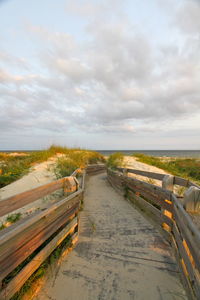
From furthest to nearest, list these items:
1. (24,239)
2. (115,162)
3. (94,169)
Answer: (94,169) < (115,162) < (24,239)

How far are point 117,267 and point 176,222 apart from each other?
1.40m

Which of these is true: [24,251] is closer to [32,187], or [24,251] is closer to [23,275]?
[23,275]

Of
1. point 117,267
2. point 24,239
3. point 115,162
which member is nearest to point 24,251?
point 24,239

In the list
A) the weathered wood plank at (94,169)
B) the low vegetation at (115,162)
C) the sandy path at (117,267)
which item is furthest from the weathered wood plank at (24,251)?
the weathered wood plank at (94,169)

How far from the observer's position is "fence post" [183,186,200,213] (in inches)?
101

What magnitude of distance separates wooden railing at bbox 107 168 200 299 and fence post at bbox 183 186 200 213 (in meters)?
0.13

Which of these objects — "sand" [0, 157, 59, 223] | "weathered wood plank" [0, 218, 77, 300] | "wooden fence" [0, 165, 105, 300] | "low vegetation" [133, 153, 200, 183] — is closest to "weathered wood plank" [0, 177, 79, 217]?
"wooden fence" [0, 165, 105, 300]

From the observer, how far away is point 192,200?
8.46 feet

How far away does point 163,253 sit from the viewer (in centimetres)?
302

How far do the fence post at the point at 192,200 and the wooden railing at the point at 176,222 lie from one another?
127 mm

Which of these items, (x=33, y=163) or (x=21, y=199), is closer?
(x=21, y=199)

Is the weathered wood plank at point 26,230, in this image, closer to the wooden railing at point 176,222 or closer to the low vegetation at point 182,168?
the wooden railing at point 176,222

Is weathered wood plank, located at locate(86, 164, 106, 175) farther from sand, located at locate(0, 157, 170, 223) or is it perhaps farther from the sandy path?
the sandy path

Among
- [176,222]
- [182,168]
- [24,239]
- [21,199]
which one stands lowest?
[182,168]
